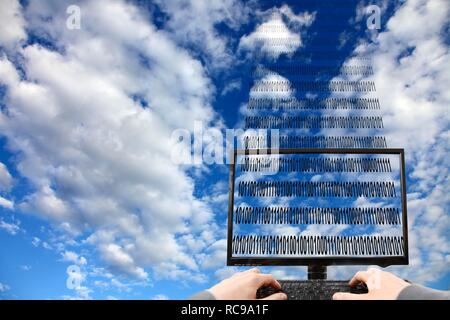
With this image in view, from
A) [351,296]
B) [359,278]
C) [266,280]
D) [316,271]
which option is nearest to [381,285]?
[351,296]

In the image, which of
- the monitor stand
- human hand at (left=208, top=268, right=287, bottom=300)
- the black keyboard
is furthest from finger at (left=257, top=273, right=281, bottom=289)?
the monitor stand

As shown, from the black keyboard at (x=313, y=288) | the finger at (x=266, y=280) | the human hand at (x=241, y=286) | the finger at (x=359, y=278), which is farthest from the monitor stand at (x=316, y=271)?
the human hand at (x=241, y=286)

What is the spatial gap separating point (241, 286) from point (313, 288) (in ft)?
2.21

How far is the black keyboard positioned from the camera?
6.08 ft

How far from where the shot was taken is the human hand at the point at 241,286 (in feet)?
4.21

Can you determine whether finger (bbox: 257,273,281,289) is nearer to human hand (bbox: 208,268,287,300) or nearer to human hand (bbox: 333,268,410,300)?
human hand (bbox: 208,268,287,300)

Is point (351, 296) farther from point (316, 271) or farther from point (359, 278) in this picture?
point (316, 271)

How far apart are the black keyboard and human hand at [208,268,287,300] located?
0.33 meters

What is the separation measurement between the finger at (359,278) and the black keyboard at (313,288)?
31mm
